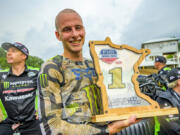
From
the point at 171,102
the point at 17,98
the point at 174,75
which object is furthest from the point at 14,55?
the point at 174,75

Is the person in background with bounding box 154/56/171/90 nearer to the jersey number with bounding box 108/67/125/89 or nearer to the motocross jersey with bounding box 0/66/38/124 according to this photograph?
the jersey number with bounding box 108/67/125/89

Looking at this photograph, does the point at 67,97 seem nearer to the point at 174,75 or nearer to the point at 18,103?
the point at 18,103

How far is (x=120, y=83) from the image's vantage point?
1.26 meters

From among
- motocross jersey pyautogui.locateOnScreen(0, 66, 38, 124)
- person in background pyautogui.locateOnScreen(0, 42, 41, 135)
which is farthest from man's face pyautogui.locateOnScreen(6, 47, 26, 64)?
motocross jersey pyautogui.locateOnScreen(0, 66, 38, 124)

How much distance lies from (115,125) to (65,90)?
1.44ft

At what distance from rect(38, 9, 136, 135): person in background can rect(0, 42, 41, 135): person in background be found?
1.51 metres

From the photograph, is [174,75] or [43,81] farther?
[174,75]

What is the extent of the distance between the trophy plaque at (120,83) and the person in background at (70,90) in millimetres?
77

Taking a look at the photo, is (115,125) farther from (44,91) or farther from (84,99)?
(44,91)

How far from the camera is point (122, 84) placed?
4.13 feet

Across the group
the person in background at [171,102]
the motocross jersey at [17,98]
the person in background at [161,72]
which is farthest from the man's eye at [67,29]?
the person in background at [161,72]

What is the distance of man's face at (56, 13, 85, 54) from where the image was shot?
115cm

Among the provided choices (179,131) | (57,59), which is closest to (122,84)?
(57,59)

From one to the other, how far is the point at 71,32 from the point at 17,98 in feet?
5.68
